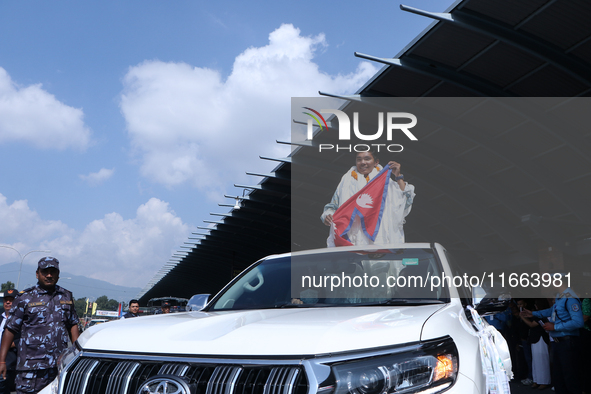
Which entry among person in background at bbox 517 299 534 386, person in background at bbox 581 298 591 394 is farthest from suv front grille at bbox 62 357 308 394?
person in background at bbox 517 299 534 386

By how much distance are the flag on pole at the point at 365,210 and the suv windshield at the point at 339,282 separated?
6.91 metres

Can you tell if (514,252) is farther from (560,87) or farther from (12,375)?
(12,375)

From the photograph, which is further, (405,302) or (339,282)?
(339,282)

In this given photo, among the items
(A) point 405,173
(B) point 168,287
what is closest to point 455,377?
(A) point 405,173

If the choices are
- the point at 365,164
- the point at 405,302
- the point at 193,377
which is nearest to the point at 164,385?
the point at 193,377

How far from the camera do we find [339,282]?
12.8 feet

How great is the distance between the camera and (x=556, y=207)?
25.5 meters

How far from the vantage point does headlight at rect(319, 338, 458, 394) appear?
2.15 meters

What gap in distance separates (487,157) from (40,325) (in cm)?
2033

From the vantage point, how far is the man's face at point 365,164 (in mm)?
12195

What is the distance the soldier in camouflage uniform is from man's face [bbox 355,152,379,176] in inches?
306

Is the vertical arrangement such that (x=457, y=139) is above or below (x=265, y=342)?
above

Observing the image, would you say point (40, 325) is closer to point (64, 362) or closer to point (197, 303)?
point (197, 303)

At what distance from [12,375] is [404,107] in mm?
14723
